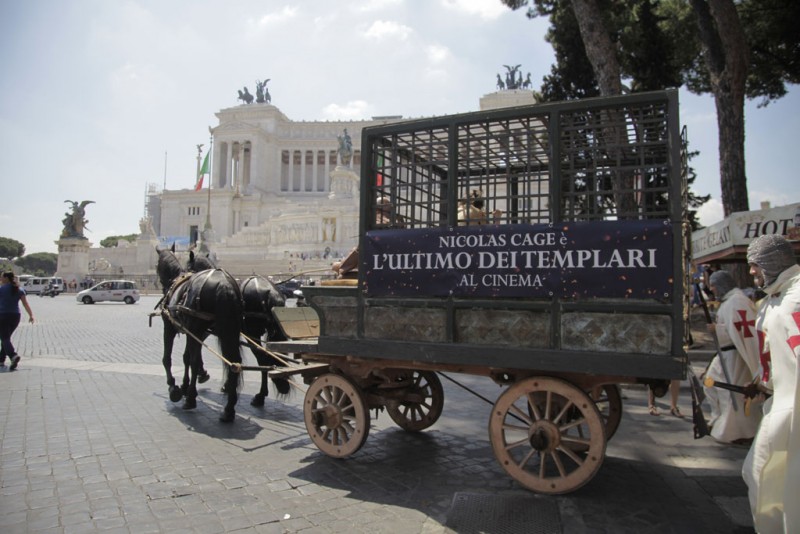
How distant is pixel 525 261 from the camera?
13.3ft

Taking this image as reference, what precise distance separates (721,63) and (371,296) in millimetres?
12255

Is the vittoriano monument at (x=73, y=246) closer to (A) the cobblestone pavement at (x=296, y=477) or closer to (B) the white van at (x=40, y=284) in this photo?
(B) the white van at (x=40, y=284)

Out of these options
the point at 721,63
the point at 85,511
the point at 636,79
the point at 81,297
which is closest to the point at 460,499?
the point at 85,511

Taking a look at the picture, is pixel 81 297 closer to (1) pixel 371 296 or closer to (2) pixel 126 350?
(2) pixel 126 350

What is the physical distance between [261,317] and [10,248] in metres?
117

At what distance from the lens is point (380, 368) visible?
485 centimetres

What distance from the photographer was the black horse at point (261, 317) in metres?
7.36

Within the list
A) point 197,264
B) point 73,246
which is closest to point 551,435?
point 197,264

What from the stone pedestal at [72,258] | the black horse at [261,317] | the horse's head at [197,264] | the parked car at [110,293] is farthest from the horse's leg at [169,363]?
the stone pedestal at [72,258]

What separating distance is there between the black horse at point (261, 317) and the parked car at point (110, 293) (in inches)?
1206

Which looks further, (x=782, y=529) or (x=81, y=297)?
(x=81, y=297)

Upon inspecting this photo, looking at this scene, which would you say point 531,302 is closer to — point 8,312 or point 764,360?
point 764,360

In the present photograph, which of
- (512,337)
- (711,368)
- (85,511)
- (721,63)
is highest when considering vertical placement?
(721,63)

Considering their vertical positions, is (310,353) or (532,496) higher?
(310,353)
